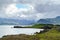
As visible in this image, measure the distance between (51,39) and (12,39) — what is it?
59.4ft

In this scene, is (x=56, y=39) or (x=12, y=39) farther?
(x=12, y=39)

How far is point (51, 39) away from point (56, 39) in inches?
66.5

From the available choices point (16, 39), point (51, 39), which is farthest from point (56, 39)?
point (16, 39)

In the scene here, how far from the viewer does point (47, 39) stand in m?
57.8

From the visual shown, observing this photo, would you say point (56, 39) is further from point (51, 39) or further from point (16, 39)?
point (16, 39)

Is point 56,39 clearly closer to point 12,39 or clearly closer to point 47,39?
point 47,39

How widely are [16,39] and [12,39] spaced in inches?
69.3

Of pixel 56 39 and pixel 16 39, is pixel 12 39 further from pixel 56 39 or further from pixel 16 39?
pixel 56 39

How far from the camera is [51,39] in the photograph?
191 ft

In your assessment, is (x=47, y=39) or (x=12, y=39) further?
(x=12, y=39)

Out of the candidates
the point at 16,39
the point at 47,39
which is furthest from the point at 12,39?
the point at 47,39

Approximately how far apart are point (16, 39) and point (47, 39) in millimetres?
15573

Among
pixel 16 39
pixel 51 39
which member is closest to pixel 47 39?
pixel 51 39

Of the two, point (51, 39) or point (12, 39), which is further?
point (12, 39)
